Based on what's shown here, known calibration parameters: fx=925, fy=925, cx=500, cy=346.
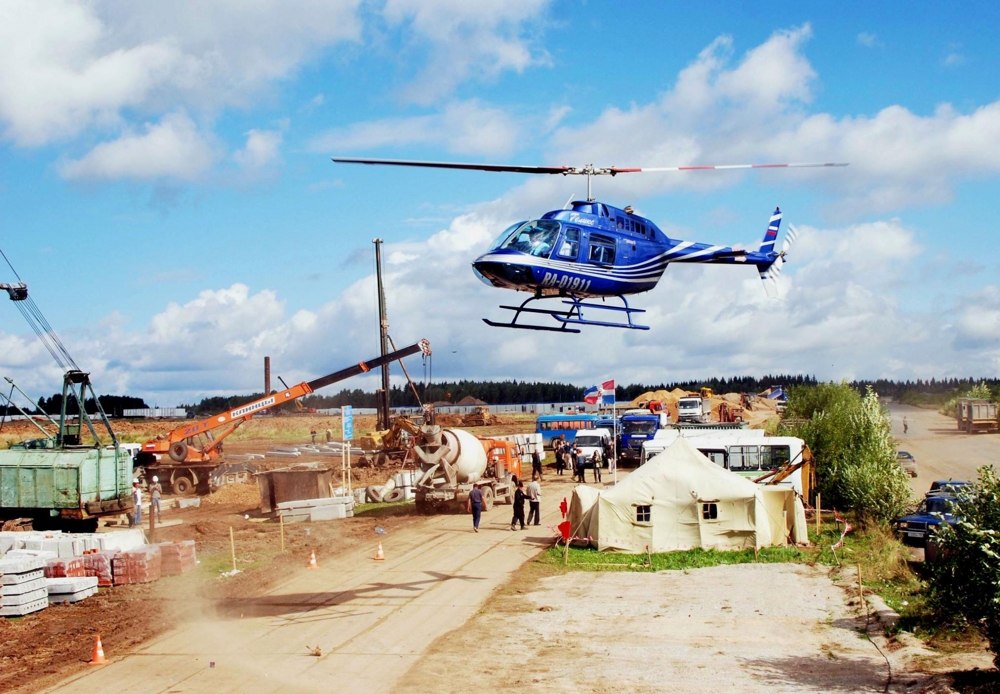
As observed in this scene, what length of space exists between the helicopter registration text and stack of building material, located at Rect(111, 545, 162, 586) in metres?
11.4

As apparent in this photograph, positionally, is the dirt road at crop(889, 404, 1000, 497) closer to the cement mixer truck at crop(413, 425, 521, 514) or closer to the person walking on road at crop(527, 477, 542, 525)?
the person walking on road at crop(527, 477, 542, 525)

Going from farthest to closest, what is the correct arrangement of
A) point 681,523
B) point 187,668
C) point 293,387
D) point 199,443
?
point 199,443 < point 293,387 < point 681,523 < point 187,668

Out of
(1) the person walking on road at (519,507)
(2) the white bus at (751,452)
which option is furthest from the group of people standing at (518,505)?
(2) the white bus at (751,452)

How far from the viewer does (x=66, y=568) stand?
827 inches

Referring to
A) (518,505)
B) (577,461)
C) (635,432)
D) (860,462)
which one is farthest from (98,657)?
(635,432)

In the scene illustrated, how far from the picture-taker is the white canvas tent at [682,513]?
24500mm

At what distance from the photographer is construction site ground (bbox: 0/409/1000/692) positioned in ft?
47.7

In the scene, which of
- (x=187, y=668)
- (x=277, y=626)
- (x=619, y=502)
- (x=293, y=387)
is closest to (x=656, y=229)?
(x=619, y=502)

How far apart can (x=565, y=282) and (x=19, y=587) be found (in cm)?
1301

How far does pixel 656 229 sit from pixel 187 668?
47.8 feet

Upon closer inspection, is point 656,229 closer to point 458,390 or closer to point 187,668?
point 187,668

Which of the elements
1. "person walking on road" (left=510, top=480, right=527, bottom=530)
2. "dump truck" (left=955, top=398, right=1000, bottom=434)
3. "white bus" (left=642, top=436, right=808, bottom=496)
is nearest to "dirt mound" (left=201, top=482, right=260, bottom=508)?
"person walking on road" (left=510, top=480, right=527, bottom=530)

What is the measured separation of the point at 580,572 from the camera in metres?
22.8

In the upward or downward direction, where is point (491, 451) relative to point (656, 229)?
downward
